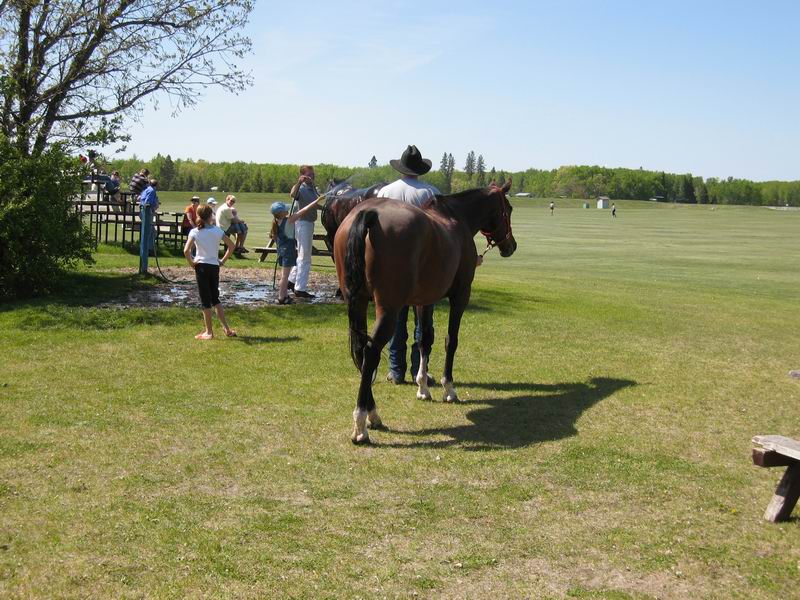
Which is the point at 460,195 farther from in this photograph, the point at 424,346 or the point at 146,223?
the point at 146,223

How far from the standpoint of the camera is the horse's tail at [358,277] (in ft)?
26.0

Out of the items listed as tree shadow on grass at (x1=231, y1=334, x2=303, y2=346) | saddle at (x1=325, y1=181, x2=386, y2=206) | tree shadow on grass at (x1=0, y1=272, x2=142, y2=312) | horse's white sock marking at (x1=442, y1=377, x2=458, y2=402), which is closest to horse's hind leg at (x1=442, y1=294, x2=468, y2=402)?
horse's white sock marking at (x1=442, y1=377, x2=458, y2=402)

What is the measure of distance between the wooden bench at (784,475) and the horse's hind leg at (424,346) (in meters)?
4.24

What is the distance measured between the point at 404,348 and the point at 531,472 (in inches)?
139

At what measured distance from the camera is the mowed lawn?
5047 millimetres

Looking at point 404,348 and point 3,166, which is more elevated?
point 3,166

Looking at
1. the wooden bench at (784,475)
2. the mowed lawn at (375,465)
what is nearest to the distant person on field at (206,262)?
the mowed lawn at (375,465)

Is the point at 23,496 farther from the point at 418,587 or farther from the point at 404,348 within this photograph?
the point at 404,348

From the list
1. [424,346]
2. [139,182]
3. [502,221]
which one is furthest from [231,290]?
[139,182]

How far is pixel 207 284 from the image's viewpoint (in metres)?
12.3

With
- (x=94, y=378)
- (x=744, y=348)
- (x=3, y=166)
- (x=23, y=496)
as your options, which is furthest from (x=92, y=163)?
(x=744, y=348)

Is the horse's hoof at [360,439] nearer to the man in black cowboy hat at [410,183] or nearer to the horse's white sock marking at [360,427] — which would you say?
the horse's white sock marking at [360,427]

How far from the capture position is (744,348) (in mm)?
13617

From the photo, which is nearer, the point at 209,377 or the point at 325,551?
the point at 325,551
